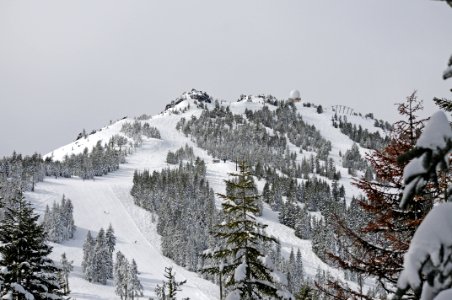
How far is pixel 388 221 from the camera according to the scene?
952cm

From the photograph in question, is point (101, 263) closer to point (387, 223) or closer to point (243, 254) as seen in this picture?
point (243, 254)

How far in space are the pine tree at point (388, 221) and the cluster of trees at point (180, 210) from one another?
115221mm

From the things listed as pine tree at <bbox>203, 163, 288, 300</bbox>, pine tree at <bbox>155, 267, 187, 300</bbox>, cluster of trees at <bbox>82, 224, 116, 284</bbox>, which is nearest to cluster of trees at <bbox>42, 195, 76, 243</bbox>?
cluster of trees at <bbox>82, 224, 116, 284</bbox>

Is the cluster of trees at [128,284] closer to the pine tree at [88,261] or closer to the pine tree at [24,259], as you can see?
the pine tree at [88,261]

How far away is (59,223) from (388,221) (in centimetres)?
14480

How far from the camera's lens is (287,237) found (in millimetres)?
157125

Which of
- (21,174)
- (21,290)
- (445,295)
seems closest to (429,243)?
(445,295)

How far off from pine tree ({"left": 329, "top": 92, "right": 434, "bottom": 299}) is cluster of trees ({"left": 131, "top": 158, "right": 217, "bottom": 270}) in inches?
4536

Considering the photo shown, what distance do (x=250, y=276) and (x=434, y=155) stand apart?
1143cm

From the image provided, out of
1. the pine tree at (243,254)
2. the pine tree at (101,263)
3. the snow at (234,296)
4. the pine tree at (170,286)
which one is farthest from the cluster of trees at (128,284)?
the snow at (234,296)

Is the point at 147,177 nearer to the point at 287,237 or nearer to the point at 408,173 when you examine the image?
the point at 287,237

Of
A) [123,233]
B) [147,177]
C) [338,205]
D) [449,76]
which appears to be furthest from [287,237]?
[449,76]

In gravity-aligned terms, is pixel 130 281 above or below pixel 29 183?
below

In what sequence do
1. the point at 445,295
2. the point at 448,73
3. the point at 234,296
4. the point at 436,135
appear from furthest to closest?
the point at 234,296, the point at 448,73, the point at 436,135, the point at 445,295
